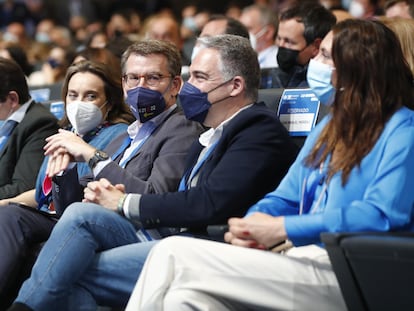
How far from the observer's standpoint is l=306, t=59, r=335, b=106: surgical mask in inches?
124

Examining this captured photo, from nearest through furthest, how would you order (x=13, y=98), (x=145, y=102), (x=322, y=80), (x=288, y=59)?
1. (x=322, y=80)
2. (x=145, y=102)
3. (x=13, y=98)
4. (x=288, y=59)

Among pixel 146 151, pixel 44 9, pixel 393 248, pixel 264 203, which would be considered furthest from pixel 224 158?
pixel 44 9

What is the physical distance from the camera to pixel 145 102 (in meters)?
3.81

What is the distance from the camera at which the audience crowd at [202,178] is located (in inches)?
107

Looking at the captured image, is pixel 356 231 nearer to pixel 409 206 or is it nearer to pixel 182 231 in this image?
pixel 409 206

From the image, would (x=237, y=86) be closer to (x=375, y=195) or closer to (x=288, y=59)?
(x=375, y=195)

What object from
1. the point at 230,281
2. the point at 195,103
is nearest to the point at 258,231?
the point at 230,281

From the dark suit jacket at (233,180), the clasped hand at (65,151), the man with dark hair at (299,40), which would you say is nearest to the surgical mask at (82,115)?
the clasped hand at (65,151)

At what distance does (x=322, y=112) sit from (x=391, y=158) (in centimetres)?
113

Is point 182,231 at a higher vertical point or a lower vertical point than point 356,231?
lower

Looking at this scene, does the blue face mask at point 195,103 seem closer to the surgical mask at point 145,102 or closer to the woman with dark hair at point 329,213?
the surgical mask at point 145,102

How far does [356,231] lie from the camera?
268 centimetres

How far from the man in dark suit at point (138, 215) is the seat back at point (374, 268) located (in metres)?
0.67

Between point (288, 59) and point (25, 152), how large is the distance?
1.54 m
